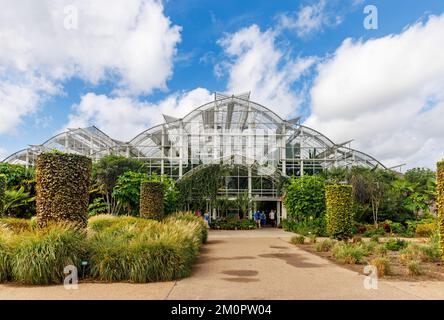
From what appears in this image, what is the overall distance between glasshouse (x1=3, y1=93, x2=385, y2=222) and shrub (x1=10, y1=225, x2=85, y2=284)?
22.7 m

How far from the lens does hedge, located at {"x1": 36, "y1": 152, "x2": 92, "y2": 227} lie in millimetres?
8602

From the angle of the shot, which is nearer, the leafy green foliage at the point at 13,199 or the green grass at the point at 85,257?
the green grass at the point at 85,257

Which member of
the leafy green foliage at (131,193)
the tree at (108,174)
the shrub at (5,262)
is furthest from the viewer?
the tree at (108,174)

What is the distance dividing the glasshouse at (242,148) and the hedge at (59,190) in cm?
2116

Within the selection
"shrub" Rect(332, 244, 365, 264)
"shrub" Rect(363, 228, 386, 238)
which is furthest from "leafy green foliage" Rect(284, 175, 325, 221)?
"shrub" Rect(332, 244, 365, 264)

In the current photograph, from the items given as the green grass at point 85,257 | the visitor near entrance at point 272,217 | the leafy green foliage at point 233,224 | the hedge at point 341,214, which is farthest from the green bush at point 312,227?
the green grass at point 85,257

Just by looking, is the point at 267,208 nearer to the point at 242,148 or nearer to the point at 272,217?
the point at 272,217

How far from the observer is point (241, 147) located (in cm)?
3080

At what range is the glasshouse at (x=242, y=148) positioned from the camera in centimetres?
3052

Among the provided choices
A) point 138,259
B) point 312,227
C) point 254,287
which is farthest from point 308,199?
point 138,259

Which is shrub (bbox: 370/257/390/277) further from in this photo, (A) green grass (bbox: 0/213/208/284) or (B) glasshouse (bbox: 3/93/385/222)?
(B) glasshouse (bbox: 3/93/385/222)

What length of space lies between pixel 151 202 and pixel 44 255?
9.15 meters

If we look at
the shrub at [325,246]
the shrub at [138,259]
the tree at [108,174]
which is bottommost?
the shrub at [325,246]

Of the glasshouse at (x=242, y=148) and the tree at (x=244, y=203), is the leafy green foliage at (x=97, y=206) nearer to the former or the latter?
the glasshouse at (x=242, y=148)
